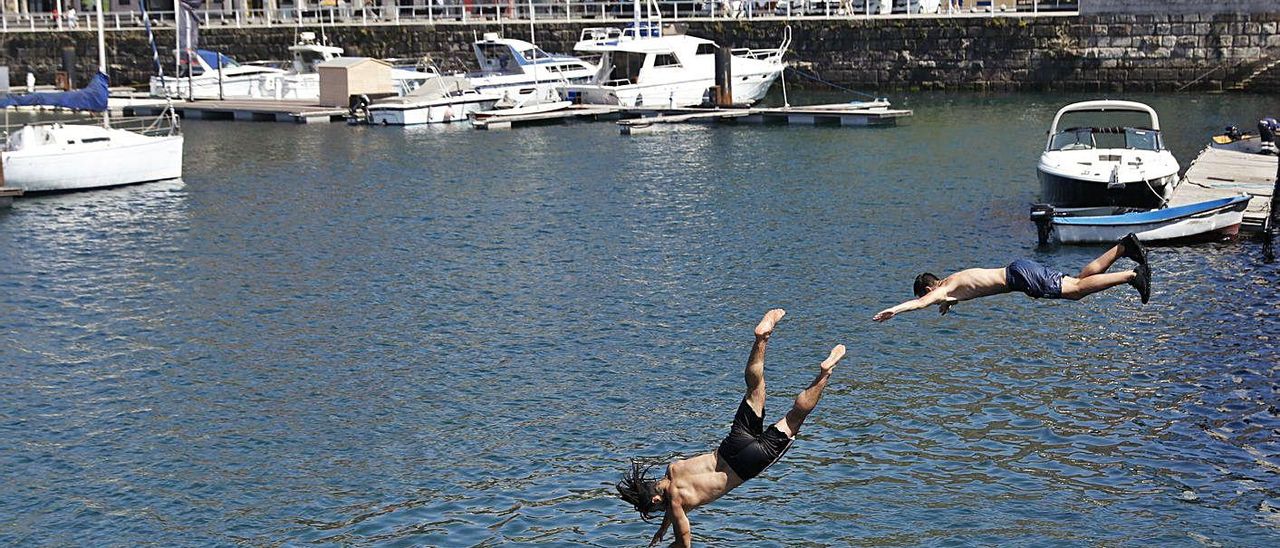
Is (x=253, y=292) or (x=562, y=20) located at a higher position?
(x=562, y=20)

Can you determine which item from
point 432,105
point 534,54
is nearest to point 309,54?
point 534,54

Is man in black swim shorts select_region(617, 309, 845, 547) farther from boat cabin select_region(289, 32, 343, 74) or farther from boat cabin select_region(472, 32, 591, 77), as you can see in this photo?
boat cabin select_region(289, 32, 343, 74)

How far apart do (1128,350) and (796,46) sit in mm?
47927

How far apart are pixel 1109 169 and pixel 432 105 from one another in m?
33.1

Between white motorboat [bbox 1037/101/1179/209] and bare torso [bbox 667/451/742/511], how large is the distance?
2119 centimetres

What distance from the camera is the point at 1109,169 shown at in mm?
32531

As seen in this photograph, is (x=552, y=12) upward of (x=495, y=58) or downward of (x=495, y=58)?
upward

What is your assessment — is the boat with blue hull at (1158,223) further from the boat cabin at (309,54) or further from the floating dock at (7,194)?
the boat cabin at (309,54)

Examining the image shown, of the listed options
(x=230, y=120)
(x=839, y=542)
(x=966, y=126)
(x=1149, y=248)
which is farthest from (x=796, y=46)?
(x=839, y=542)

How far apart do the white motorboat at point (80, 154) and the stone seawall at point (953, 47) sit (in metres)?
29.1

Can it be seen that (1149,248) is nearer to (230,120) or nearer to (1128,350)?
(1128,350)

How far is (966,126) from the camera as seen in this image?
54062 mm

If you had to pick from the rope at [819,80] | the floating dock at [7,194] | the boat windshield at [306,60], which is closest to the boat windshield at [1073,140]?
the floating dock at [7,194]

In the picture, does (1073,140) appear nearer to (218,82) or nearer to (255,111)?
(255,111)
